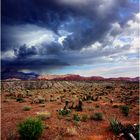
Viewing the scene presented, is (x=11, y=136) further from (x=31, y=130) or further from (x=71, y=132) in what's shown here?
(x=71, y=132)

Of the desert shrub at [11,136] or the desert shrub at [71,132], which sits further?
the desert shrub at [71,132]

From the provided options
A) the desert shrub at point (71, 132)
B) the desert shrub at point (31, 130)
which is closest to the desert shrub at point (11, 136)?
the desert shrub at point (31, 130)

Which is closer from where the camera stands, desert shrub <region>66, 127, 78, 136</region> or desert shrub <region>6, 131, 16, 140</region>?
desert shrub <region>6, 131, 16, 140</region>

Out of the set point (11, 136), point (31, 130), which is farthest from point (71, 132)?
point (11, 136)

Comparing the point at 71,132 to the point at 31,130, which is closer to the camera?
the point at 31,130

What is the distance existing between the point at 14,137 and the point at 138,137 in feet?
19.3

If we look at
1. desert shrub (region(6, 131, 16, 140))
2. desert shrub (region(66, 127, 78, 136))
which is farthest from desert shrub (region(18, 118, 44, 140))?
desert shrub (region(66, 127, 78, 136))

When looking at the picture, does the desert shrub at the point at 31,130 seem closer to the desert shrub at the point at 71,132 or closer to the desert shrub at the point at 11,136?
the desert shrub at the point at 11,136

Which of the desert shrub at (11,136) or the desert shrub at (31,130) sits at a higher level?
the desert shrub at (31,130)

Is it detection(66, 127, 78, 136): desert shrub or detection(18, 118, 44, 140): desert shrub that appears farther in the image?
detection(66, 127, 78, 136): desert shrub

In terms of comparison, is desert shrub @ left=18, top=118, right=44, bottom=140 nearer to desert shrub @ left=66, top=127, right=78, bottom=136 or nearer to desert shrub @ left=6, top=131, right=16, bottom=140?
desert shrub @ left=6, top=131, right=16, bottom=140

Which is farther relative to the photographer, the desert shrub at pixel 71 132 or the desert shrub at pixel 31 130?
the desert shrub at pixel 71 132

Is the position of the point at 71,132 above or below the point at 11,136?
below

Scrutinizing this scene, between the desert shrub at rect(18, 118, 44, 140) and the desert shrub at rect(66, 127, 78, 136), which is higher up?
the desert shrub at rect(18, 118, 44, 140)
